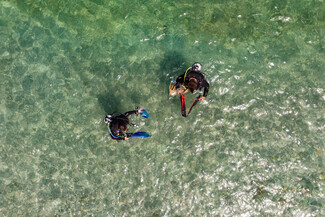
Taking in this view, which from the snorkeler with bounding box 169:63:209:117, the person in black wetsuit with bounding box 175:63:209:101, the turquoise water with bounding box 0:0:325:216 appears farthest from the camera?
the turquoise water with bounding box 0:0:325:216

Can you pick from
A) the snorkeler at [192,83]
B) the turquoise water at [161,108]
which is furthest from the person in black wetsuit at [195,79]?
the turquoise water at [161,108]

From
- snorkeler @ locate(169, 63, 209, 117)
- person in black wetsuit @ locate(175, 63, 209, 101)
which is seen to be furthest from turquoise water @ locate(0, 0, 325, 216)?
person in black wetsuit @ locate(175, 63, 209, 101)

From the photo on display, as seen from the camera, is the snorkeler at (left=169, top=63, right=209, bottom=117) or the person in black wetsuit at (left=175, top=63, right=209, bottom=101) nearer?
the snorkeler at (left=169, top=63, right=209, bottom=117)

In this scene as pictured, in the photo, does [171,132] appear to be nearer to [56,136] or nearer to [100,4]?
[56,136]

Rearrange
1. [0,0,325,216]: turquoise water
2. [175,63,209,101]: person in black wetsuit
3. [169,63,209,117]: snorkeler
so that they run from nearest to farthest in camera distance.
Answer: [169,63,209,117]: snorkeler, [175,63,209,101]: person in black wetsuit, [0,0,325,216]: turquoise water

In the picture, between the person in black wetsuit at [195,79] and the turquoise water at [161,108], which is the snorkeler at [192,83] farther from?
the turquoise water at [161,108]

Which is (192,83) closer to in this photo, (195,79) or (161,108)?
(195,79)

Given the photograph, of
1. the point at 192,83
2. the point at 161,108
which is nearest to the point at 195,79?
the point at 192,83

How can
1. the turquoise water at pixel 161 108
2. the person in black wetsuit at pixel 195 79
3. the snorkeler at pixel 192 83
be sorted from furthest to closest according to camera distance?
the turquoise water at pixel 161 108 → the person in black wetsuit at pixel 195 79 → the snorkeler at pixel 192 83

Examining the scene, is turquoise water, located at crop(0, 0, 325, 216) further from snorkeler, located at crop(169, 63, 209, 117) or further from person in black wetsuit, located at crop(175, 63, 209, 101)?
person in black wetsuit, located at crop(175, 63, 209, 101)
